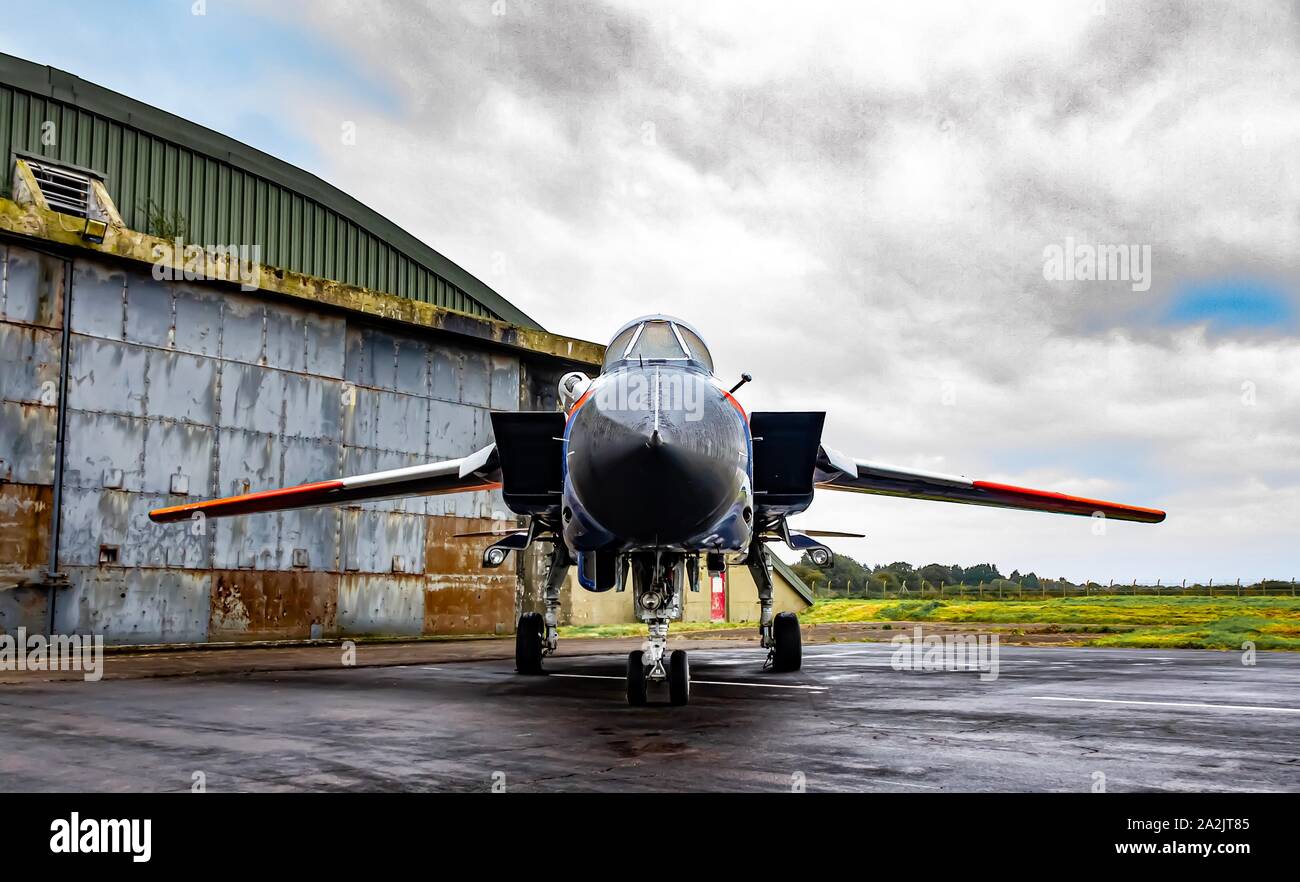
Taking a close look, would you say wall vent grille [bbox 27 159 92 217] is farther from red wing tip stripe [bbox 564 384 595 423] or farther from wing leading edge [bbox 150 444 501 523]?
red wing tip stripe [bbox 564 384 595 423]

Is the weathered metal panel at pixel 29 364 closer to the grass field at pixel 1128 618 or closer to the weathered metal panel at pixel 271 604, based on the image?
the weathered metal panel at pixel 271 604

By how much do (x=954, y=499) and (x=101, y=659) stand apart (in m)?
13.5

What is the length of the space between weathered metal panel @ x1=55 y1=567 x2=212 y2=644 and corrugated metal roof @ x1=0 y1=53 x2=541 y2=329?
822 centimetres

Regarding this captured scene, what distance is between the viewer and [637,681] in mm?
7910

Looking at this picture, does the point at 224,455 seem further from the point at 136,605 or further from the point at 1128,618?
the point at 1128,618

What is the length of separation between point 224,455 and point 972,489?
14.0 metres

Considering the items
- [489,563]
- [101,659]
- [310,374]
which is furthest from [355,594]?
[489,563]

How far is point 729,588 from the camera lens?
3309 cm

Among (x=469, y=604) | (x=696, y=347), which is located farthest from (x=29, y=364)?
(x=696, y=347)

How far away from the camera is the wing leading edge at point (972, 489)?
1314 centimetres

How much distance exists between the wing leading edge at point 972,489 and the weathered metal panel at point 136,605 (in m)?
12.2

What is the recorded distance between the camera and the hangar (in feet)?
52.9

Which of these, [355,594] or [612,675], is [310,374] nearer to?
[355,594]

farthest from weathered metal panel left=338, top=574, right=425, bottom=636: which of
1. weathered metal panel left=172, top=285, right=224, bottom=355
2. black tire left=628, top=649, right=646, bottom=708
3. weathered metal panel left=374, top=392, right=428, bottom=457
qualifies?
black tire left=628, top=649, right=646, bottom=708
